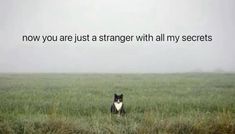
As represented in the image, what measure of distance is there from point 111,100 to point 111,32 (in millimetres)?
711

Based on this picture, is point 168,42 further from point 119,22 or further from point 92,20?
point 92,20

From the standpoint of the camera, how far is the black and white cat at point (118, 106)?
13.0 feet

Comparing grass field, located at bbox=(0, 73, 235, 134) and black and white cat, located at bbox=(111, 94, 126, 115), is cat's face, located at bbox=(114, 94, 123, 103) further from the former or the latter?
grass field, located at bbox=(0, 73, 235, 134)

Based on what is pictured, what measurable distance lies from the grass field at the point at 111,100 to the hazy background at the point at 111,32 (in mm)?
111

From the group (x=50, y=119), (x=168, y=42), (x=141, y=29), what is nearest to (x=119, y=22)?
(x=141, y=29)

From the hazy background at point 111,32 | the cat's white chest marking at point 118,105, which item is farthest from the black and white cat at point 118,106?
the hazy background at point 111,32

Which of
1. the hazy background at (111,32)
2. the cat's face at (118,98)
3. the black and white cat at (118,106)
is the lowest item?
the black and white cat at (118,106)

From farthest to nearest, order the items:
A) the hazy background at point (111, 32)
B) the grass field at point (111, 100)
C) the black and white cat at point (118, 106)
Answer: the hazy background at point (111, 32), the black and white cat at point (118, 106), the grass field at point (111, 100)

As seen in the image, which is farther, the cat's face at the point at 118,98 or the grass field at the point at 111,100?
the cat's face at the point at 118,98

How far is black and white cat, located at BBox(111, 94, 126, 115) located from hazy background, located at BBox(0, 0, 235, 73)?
0.39 m

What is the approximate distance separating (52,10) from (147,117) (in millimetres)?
1526

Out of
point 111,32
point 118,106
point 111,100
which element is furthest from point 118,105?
point 111,32

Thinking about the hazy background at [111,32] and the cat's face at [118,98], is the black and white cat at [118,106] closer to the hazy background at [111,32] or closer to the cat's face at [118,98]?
the cat's face at [118,98]

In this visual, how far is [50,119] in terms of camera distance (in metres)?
3.73
